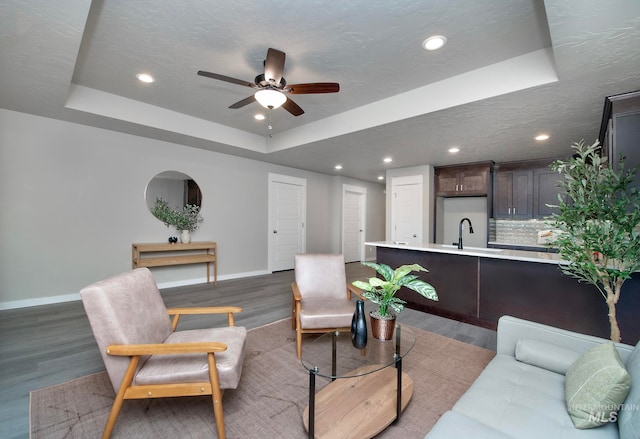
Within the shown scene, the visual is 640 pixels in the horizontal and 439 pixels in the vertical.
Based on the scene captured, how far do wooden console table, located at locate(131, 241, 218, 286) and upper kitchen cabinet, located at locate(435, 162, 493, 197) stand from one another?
479 centimetres

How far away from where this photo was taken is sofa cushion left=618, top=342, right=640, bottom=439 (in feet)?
3.06

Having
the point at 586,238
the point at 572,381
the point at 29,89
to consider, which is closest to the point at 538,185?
the point at 586,238

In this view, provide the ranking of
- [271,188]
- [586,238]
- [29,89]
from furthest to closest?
[271,188] → [29,89] → [586,238]

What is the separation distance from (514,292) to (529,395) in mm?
2021

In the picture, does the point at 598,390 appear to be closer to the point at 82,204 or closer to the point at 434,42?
the point at 434,42

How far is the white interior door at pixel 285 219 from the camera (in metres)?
6.30

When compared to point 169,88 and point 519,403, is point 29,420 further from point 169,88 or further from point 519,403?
point 169,88

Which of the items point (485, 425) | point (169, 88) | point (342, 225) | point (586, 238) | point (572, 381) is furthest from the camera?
point (342, 225)

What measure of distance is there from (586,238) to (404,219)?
4.34 metres

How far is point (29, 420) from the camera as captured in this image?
1.67 m

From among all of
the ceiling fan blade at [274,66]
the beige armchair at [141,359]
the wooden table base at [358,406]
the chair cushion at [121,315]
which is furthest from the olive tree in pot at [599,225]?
the chair cushion at [121,315]

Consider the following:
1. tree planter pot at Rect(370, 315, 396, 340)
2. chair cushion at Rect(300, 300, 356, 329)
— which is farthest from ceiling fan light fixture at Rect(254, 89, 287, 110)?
tree planter pot at Rect(370, 315, 396, 340)

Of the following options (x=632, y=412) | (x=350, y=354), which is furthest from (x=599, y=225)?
(x=350, y=354)

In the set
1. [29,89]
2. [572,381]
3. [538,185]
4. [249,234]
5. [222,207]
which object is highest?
[29,89]
